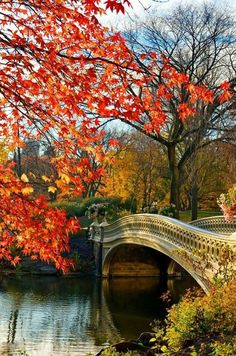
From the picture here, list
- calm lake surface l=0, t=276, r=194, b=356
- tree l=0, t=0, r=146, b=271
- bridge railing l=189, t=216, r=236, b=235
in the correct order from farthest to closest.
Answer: bridge railing l=189, t=216, r=236, b=235
calm lake surface l=0, t=276, r=194, b=356
tree l=0, t=0, r=146, b=271

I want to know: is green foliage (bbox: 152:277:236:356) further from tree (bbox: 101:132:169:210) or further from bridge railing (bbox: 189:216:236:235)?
tree (bbox: 101:132:169:210)

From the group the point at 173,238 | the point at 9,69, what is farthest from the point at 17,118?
the point at 173,238

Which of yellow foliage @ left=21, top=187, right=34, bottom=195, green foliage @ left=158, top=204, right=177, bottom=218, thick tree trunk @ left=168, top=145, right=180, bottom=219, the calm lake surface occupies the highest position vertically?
thick tree trunk @ left=168, top=145, right=180, bottom=219

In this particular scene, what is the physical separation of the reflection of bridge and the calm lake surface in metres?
1.29

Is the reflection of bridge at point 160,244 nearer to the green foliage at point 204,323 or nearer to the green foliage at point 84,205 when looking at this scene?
the green foliage at point 204,323

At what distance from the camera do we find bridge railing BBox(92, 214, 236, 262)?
12.5 meters

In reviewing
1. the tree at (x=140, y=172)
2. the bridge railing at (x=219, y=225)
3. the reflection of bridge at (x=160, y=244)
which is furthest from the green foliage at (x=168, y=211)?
the tree at (x=140, y=172)

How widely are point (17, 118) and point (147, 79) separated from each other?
195 centimetres

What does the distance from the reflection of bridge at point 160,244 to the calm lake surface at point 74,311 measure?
129 centimetres

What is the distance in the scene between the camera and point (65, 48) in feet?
22.3

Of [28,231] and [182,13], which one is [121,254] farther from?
[28,231]

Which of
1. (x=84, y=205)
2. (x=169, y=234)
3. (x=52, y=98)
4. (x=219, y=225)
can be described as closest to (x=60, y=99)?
(x=52, y=98)

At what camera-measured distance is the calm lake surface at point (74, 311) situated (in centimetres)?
1527

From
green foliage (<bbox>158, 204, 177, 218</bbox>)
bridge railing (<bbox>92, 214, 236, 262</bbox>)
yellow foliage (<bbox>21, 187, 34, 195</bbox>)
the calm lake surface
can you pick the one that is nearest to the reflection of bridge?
bridge railing (<bbox>92, 214, 236, 262</bbox>)
